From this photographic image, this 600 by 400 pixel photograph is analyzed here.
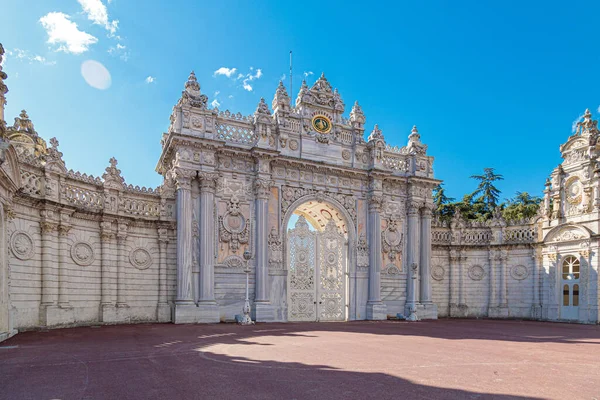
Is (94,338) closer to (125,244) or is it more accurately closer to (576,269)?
(125,244)

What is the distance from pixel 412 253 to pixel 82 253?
56.6 feet

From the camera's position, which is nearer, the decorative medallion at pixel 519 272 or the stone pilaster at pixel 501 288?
the decorative medallion at pixel 519 272

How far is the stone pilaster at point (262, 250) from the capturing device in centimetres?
2148

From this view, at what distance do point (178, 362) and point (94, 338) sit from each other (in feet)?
18.2

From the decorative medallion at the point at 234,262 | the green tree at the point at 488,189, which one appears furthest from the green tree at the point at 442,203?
the decorative medallion at the point at 234,262

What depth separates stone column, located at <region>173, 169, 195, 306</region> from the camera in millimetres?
19969

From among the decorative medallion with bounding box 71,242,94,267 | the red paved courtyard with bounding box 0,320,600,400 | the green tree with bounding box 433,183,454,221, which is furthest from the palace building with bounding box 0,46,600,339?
the green tree with bounding box 433,183,454,221

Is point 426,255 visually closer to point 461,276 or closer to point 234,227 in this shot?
point 461,276

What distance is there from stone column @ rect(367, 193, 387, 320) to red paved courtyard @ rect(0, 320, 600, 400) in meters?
9.65

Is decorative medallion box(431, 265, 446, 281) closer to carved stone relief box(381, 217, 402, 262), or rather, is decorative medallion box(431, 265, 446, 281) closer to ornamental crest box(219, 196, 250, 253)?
carved stone relief box(381, 217, 402, 262)

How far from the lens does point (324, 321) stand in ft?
76.2

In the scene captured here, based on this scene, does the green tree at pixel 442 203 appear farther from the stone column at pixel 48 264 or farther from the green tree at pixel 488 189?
the stone column at pixel 48 264

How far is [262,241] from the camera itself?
22.0 m

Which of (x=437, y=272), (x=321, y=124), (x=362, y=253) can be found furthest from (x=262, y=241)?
(x=437, y=272)
